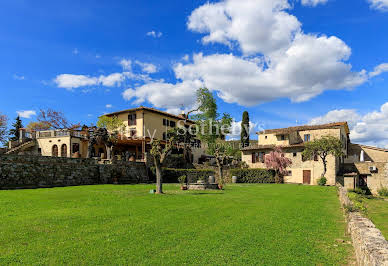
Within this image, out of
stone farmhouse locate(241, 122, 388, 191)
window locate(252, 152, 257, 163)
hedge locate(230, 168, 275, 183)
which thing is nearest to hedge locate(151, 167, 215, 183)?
hedge locate(230, 168, 275, 183)

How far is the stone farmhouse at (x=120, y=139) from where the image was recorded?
3809 cm

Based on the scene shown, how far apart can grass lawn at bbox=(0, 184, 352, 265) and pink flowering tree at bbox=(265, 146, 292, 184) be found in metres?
31.0

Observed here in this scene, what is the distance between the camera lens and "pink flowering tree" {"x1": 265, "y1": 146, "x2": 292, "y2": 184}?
4300 centimetres

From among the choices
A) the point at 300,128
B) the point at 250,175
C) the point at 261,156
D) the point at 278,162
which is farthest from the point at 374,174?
the point at 250,175

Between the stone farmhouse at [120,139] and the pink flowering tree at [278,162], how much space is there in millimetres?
15702

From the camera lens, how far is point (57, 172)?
980 inches

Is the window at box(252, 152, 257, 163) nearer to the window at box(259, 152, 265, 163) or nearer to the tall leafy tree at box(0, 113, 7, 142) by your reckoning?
the window at box(259, 152, 265, 163)

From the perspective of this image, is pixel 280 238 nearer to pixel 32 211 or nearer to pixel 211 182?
pixel 32 211

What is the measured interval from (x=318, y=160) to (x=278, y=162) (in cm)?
543

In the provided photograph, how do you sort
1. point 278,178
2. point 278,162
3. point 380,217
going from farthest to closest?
point 278,162 → point 278,178 → point 380,217

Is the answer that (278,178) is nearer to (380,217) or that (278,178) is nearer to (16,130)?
(380,217)

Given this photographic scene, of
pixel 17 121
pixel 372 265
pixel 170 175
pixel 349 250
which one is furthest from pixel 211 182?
pixel 17 121

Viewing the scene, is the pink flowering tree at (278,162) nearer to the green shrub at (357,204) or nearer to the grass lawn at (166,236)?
the green shrub at (357,204)

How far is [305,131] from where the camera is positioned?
44.9 metres
